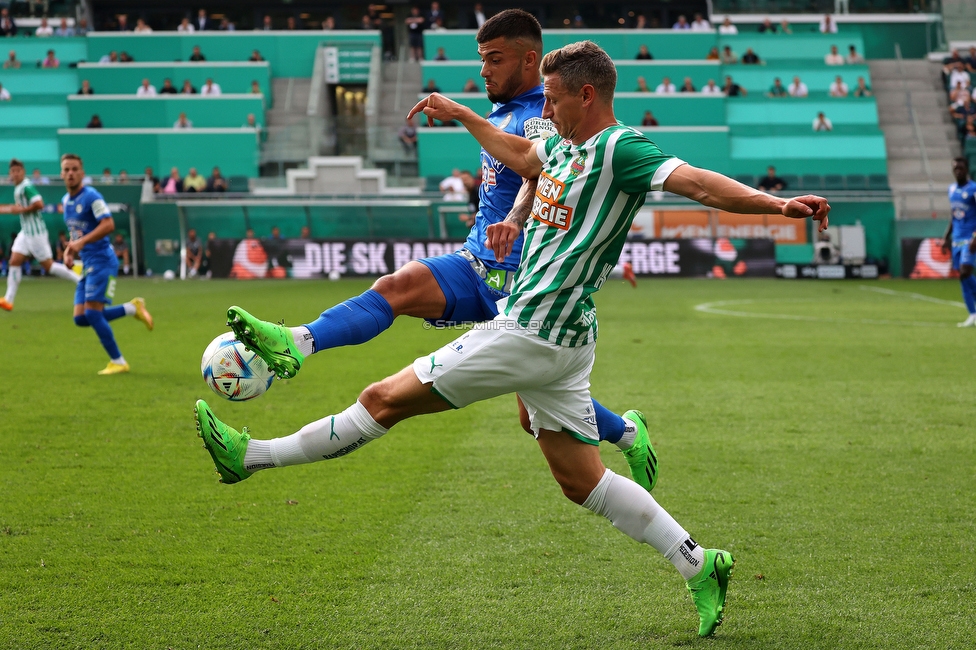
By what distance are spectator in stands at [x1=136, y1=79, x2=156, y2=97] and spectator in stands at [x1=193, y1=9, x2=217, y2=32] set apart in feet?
13.8

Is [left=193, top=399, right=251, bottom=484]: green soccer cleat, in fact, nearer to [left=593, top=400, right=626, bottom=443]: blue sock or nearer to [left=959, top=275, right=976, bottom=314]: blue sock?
[left=593, top=400, right=626, bottom=443]: blue sock

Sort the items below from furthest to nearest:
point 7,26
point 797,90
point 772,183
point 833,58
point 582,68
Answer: point 7,26 < point 833,58 < point 797,90 < point 772,183 < point 582,68

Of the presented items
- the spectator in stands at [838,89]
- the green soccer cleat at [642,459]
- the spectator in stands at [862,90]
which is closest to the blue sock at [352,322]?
the green soccer cleat at [642,459]

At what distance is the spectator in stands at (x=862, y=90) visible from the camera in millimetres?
35109

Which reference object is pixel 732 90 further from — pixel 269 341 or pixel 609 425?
pixel 269 341

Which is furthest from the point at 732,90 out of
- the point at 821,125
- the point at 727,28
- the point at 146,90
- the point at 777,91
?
the point at 146,90

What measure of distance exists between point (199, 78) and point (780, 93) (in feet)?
71.9

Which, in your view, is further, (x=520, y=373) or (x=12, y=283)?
(x=12, y=283)

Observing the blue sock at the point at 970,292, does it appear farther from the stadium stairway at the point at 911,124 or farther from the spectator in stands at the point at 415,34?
the spectator in stands at the point at 415,34

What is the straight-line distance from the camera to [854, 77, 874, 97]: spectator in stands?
35.1m

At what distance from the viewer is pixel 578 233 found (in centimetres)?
363

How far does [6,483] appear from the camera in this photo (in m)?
5.55

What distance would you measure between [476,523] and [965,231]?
42.4 ft

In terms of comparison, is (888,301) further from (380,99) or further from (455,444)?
(380,99)
